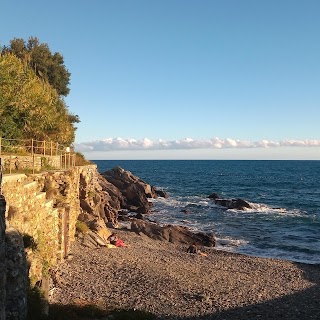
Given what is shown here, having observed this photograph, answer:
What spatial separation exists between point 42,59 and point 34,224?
37911 mm

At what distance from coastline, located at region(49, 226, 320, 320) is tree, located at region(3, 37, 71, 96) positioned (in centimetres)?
3051

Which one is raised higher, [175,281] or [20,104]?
[20,104]

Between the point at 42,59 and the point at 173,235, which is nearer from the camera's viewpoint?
the point at 173,235

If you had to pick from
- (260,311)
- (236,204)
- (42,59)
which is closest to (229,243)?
(260,311)

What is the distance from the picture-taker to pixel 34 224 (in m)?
17.8

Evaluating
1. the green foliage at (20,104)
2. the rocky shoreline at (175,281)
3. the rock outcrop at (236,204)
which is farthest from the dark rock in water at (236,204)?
the green foliage at (20,104)

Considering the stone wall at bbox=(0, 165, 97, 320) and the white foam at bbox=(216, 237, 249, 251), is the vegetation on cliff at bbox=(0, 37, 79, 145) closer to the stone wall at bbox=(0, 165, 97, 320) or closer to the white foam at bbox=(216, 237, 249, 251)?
the stone wall at bbox=(0, 165, 97, 320)

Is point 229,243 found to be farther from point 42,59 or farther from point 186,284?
point 42,59

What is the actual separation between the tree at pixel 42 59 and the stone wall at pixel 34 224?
26744mm

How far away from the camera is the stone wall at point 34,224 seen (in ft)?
39.4

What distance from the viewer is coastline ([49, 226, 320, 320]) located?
19.2 meters

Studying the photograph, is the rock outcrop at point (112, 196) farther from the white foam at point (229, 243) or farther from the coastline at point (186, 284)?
the white foam at point (229, 243)

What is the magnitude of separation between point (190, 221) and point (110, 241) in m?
20.8

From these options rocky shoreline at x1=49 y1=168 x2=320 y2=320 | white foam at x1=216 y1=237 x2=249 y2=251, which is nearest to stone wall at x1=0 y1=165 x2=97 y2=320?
rocky shoreline at x1=49 y1=168 x2=320 y2=320
